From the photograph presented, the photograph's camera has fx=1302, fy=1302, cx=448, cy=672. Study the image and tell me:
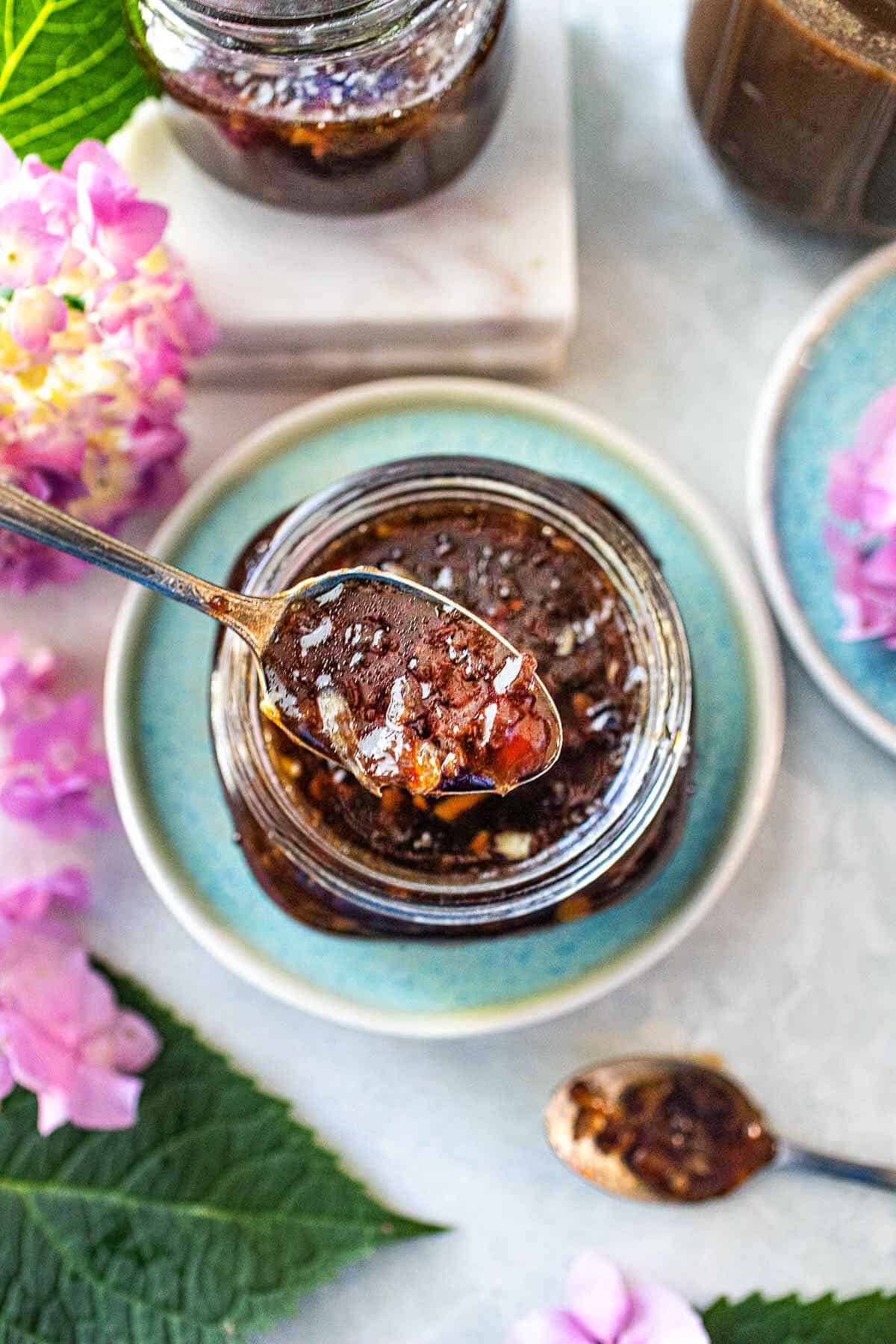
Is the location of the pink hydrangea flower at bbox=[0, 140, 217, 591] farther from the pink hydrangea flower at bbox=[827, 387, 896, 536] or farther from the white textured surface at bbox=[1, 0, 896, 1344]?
the pink hydrangea flower at bbox=[827, 387, 896, 536]

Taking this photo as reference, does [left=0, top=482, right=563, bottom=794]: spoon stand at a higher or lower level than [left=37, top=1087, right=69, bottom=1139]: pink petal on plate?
higher

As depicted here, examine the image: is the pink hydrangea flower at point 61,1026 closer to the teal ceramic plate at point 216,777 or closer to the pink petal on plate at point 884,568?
the teal ceramic plate at point 216,777

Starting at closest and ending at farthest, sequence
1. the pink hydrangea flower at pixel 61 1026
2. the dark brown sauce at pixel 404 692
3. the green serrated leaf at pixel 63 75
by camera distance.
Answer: the dark brown sauce at pixel 404 692 < the green serrated leaf at pixel 63 75 < the pink hydrangea flower at pixel 61 1026

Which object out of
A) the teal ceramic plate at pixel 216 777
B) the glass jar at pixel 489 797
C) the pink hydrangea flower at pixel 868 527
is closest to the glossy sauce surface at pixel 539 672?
the glass jar at pixel 489 797

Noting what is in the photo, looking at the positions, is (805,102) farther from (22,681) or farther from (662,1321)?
(662,1321)

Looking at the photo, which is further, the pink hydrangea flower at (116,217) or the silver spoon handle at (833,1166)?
the silver spoon handle at (833,1166)

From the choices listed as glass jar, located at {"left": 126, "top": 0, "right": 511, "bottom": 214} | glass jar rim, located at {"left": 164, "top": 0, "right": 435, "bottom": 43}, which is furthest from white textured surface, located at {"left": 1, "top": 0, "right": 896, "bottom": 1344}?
glass jar rim, located at {"left": 164, "top": 0, "right": 435, "bottom": 43}
